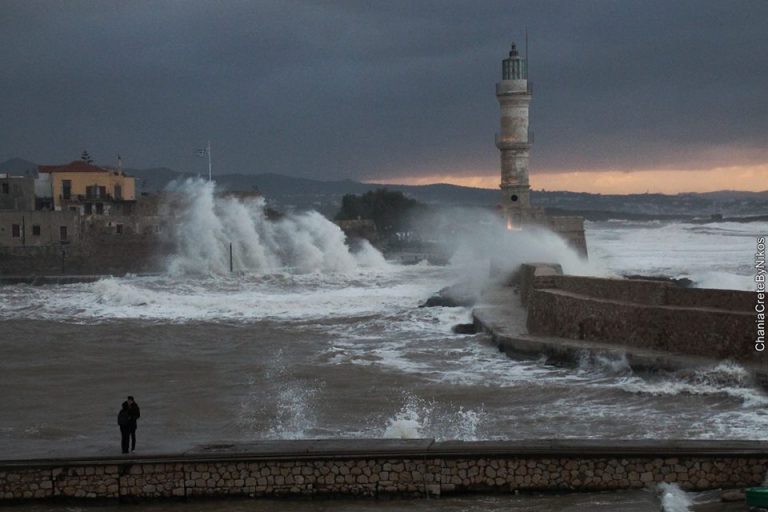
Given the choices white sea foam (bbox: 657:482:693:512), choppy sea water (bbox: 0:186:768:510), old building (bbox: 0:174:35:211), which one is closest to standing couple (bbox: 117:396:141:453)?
choppy sea water (bbox: 0:186:768:510)

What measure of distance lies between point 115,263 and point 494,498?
3032cm

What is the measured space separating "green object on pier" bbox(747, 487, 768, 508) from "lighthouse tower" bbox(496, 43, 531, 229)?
22050 mm

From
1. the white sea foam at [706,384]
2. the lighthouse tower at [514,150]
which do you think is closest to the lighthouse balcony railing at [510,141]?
the lighthouse tower at [514,150]

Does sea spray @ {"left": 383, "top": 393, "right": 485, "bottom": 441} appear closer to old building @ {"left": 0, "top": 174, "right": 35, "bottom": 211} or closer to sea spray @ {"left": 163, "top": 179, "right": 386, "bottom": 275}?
sea spray @ {"left": 163, "top": 179, "right": 386, "bottom": 275}

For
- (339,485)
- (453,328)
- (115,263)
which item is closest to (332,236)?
(115,263)

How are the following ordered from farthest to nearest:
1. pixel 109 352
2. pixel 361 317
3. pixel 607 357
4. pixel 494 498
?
pixel 361 317, pixel 109 352, pixel 607 357, pixel 494 498

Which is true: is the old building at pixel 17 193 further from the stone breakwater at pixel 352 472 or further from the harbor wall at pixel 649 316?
the stone breakwater at pixel 352 472

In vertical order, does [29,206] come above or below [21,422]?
above

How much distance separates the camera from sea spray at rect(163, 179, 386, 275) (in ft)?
124

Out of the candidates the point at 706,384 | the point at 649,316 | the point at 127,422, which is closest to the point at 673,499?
the point at 127,422

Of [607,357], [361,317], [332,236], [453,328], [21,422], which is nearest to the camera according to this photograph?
[21,422]

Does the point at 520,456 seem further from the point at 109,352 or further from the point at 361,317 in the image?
the point at 361,317

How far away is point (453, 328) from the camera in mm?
19297

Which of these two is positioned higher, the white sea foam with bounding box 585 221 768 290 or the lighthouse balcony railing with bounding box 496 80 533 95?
the lighthouse balcony railing with bounding box 496 80 533 95
